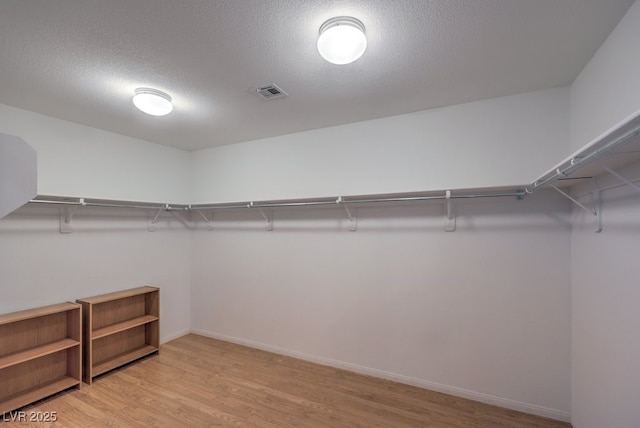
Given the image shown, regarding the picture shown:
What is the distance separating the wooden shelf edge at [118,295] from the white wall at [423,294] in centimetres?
94

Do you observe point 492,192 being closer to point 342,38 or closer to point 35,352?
point 342,38

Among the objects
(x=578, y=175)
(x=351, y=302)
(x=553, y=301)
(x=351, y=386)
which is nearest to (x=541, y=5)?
(x=578, y=175)

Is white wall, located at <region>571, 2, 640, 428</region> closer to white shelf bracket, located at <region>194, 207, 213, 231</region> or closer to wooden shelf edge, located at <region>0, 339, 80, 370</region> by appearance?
white shelf bracket, located at <region>194, 207, 213, 231</region>

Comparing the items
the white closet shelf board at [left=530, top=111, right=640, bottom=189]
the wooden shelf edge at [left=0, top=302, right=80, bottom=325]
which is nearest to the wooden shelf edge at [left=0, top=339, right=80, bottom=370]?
the wooden shelf edge at [left=0, top=302, right=80, bottom=325]

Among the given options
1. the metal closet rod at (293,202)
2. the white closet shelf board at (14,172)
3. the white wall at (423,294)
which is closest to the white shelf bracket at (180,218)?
the metal closet rod at (293,202)

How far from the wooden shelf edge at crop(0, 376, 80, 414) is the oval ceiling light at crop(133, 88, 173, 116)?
260 cm

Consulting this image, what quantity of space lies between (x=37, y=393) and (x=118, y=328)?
72 cm

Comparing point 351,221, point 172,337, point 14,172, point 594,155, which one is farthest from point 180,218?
point 594,155

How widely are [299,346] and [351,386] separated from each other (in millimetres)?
791

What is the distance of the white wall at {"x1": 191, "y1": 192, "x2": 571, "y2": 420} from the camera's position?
2.23 m

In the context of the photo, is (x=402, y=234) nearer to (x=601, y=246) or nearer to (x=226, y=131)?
(x=601, y=246)

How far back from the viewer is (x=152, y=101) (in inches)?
86.0

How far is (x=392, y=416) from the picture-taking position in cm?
225

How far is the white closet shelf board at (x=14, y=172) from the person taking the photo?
1.74 ft
